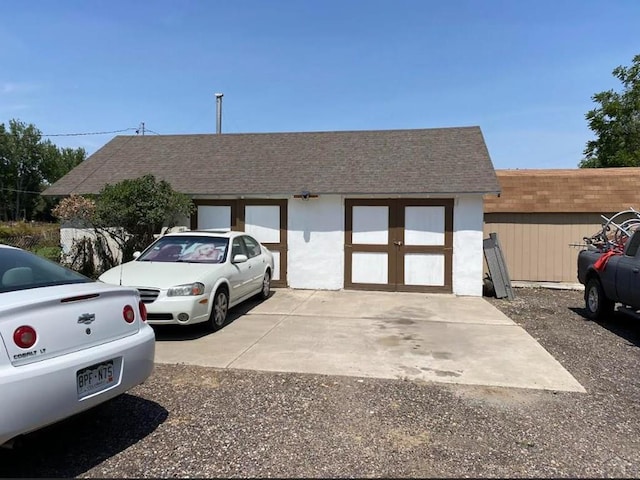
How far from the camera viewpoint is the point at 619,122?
24.8m

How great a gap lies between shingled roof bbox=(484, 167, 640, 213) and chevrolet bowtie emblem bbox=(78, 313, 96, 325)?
1178 cm

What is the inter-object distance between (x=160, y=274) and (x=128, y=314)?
11.5ft

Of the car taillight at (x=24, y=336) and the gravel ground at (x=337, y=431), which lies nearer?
the car taillight at (x=24, y=336)

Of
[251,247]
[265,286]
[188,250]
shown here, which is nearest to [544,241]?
[265,286]

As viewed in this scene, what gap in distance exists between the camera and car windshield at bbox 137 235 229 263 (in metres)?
8.38

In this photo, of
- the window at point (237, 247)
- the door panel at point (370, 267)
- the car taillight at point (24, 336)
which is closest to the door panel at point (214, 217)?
the window at point (237, 247)

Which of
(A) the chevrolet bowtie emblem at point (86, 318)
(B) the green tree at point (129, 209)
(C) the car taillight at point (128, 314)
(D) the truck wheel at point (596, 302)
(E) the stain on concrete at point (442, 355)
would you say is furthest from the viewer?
(B) the green tree at point (129, 209)

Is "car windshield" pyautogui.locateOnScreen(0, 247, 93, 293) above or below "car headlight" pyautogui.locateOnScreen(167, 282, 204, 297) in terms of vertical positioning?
above

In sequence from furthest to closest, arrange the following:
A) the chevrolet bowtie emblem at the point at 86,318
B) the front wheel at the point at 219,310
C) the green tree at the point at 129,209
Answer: the green tree at the point at 129,209
the front wheel at the point at 219,310
the chevrolet bowtie emblem at the point at 86,318

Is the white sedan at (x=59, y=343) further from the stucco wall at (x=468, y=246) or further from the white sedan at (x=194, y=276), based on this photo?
the stucco wall at (x=468, y=246)

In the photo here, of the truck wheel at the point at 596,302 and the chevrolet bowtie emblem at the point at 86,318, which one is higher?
the chevrolet bowtie emblem at the point at 86,318

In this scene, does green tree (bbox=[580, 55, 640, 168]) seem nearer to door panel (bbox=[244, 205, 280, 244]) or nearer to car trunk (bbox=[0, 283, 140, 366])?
door panel (bbox=[244, 205, 280, 244])

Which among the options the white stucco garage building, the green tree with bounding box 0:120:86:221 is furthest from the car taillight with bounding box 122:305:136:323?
the green tree with bounding box 0:120:86:221

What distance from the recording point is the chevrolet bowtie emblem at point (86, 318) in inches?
140
